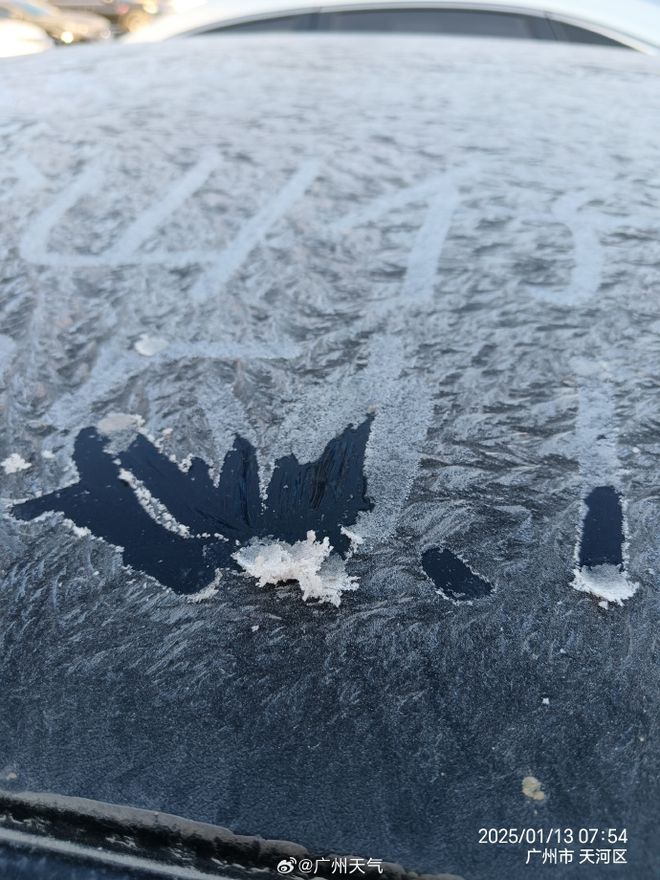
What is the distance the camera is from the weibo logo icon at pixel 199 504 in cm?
91

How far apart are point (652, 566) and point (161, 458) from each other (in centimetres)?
54

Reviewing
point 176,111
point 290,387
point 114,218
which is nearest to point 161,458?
point 290,387

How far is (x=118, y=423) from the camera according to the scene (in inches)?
41.5

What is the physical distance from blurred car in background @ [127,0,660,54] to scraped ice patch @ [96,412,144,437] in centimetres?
230

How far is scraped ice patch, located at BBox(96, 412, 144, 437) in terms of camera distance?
105 centimetres

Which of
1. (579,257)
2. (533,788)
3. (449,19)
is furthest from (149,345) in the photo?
(449,19)

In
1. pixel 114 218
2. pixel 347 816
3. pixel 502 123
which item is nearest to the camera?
pixel 347 816

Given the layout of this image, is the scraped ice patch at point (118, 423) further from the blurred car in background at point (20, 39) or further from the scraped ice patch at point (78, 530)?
the blurred car in background at point (20, 39)

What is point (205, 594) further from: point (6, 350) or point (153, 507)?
point (6, 350)

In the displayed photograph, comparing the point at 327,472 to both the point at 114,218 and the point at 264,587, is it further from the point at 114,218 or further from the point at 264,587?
the point at 114,218

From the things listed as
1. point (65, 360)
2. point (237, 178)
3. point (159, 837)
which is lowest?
point (159, 837)

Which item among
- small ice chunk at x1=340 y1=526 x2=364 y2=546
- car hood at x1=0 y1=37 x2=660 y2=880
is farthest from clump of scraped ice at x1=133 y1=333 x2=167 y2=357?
small ice chunk at x1=340 y1=526 x2=364 y2=546

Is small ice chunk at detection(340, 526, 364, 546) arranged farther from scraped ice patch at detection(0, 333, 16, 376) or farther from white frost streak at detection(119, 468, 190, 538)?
scraped ice patch at detection(0, 333, 16, 376)

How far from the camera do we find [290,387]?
107 centimetres
